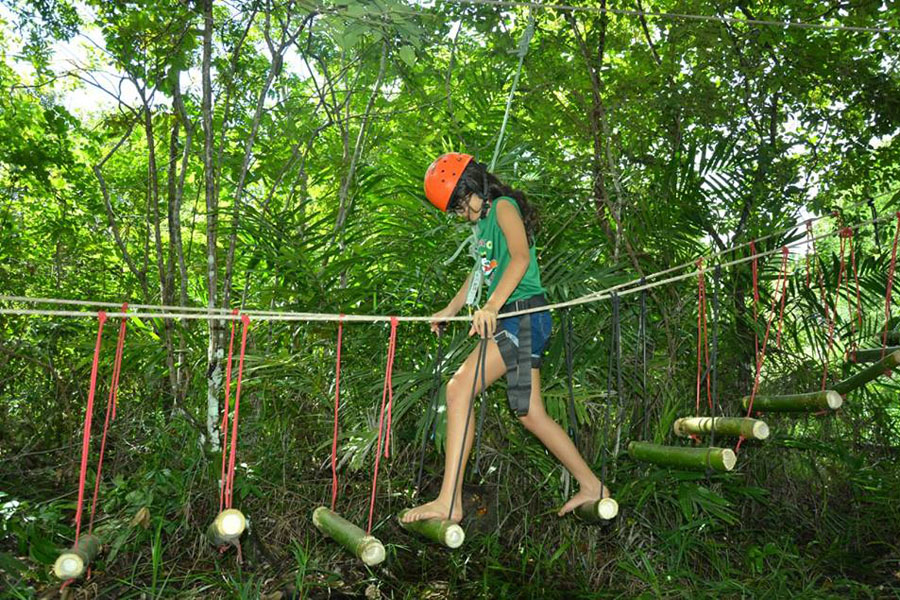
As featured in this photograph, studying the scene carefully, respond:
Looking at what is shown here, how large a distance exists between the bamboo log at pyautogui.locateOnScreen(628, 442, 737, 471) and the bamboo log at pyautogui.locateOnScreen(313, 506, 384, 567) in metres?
1.10

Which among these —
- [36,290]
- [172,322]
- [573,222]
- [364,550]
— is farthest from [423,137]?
[36,290]

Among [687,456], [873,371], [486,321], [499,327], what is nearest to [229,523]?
[486,321]

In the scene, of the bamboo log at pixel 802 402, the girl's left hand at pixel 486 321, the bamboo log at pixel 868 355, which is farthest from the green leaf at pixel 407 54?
the bamboo log at pixel 868 355

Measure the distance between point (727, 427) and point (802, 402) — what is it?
32 centimetres

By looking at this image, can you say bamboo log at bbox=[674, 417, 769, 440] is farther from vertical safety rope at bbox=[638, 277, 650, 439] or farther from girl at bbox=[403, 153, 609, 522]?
girl at bbox=[403, 153, 609, 522]

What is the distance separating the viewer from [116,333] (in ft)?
13.8

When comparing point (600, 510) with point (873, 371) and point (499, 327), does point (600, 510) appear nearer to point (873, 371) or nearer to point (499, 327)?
point (499, 327)

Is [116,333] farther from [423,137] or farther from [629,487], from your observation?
[629,487]

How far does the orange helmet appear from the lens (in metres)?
2.85

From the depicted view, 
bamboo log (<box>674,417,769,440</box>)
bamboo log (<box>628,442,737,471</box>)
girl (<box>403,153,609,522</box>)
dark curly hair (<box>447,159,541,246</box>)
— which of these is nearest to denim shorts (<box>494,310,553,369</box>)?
girl (<box>403,153,609,522</box>)

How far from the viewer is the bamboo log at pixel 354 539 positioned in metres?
2.28

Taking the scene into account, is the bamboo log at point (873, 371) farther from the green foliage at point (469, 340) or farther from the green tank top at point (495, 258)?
the green tank top at point (495, 258)

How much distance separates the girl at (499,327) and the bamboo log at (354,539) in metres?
0.28

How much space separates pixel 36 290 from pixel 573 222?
387 centimetres
